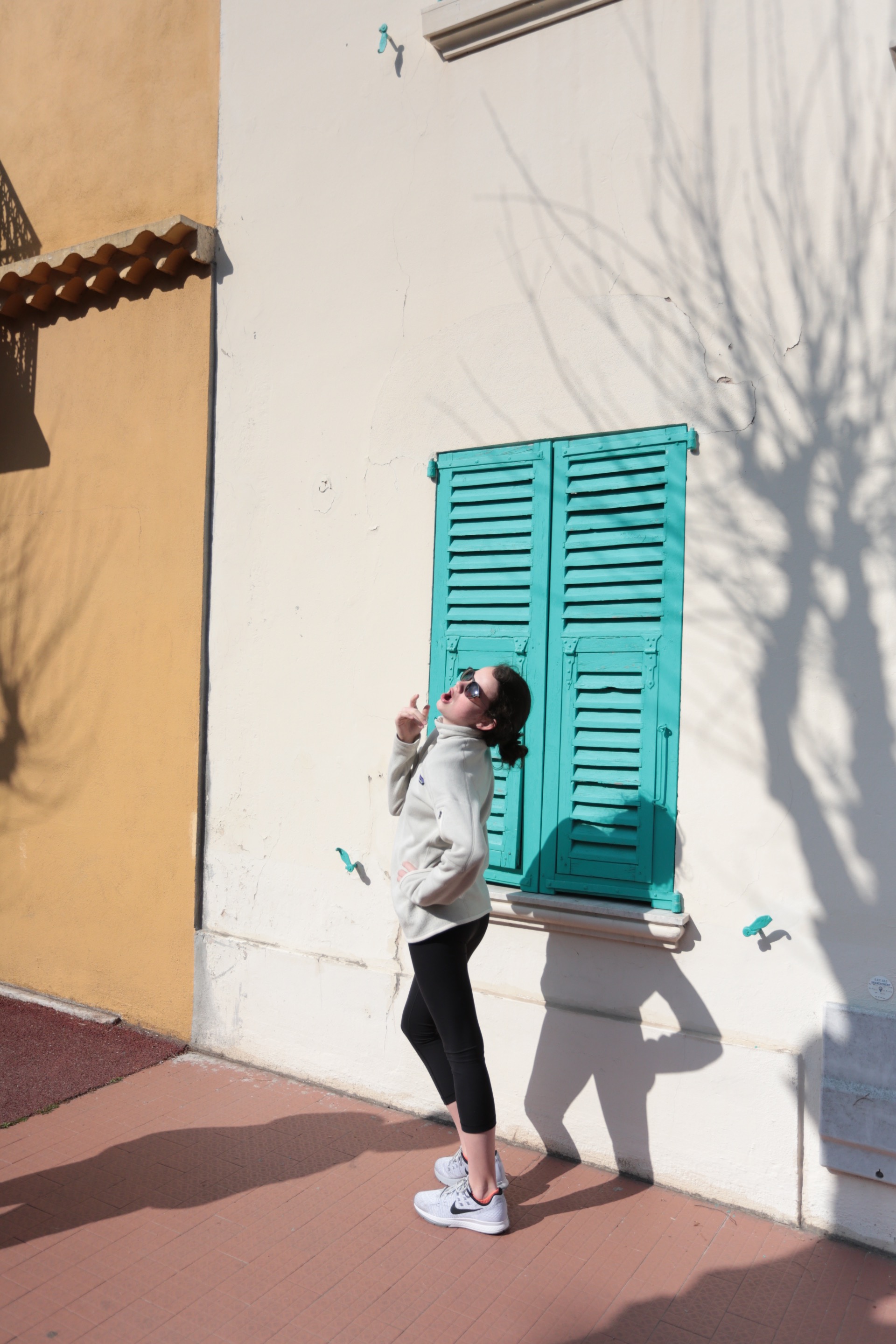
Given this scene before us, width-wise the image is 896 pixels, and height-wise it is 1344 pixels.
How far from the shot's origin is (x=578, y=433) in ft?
13.0

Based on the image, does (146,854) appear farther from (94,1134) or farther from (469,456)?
(469,456)

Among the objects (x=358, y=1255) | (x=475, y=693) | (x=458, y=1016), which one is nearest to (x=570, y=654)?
(x=475, y=693)

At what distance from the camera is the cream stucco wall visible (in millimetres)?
Answer: 3443

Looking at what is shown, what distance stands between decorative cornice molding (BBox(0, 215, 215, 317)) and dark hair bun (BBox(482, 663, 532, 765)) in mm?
3029

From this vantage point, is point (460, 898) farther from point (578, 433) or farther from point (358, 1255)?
point (578, 433)

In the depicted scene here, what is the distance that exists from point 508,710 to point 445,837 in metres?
0.47

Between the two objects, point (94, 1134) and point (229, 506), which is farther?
point (229, 506)

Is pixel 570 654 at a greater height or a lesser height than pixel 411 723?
greater

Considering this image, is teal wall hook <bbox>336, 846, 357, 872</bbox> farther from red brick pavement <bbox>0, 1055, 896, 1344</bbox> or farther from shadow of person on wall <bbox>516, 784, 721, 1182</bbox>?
red brick pavement <bbox>0, 1055, 896, 1344</bbox>

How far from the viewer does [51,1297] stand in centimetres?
297

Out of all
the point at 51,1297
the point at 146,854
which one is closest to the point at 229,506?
the point at 146,854

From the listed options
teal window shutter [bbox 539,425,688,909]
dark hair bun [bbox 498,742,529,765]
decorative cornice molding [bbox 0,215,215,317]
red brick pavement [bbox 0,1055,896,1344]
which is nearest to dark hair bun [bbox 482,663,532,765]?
dark hair bun [bbox 498,742,529,765]

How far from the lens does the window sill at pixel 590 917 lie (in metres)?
3.62

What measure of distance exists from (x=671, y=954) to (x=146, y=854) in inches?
112
